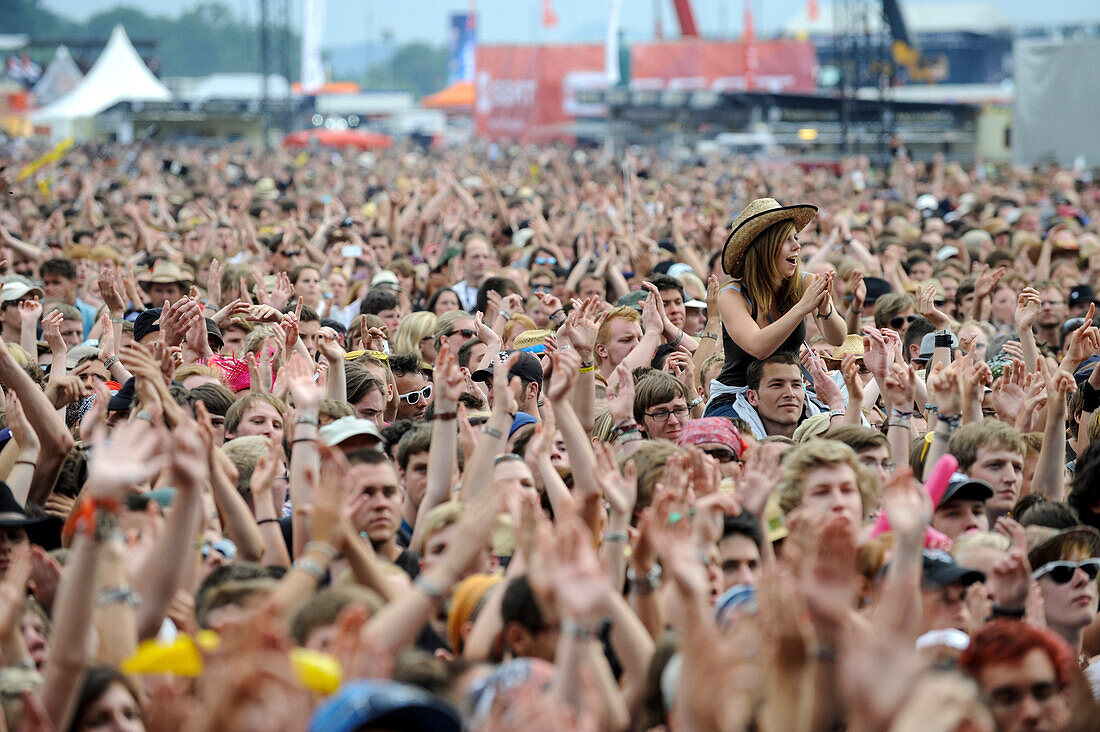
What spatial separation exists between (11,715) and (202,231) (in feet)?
38.4

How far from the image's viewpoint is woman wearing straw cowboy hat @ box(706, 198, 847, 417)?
6.29m

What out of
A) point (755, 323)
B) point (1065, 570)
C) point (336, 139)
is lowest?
point (1065, 570)

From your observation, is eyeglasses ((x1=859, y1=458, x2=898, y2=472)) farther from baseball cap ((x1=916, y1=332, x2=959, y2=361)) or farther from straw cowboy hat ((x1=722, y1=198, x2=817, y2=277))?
baseball cap ((x1=916, y1=332, x2=959, y2=361))

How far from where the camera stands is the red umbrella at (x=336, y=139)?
153 feet

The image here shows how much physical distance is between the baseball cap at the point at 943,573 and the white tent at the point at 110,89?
94.1ft

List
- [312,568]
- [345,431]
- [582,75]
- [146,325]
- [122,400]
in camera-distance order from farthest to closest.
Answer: [582,75] → [146,325] → [122,400] → [345,431] → [312,568]

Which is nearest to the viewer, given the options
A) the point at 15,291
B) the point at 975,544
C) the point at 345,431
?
the point at 975,544

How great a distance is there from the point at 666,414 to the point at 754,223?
3.17 feet

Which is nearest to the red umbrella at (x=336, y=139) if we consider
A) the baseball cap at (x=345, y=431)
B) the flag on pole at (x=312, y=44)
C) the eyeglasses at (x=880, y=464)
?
the flag on pole at (x=312, y=44)

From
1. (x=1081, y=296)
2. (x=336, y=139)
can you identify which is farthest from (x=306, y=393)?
(x=336, y=139)

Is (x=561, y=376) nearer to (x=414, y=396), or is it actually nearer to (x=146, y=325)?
(x=414, y=396)

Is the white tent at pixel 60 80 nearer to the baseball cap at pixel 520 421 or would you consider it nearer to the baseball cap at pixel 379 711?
the baseball cap at pixel 520 421

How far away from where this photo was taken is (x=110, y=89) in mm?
32125

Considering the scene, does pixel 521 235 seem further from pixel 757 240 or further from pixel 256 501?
pixel 256 501
